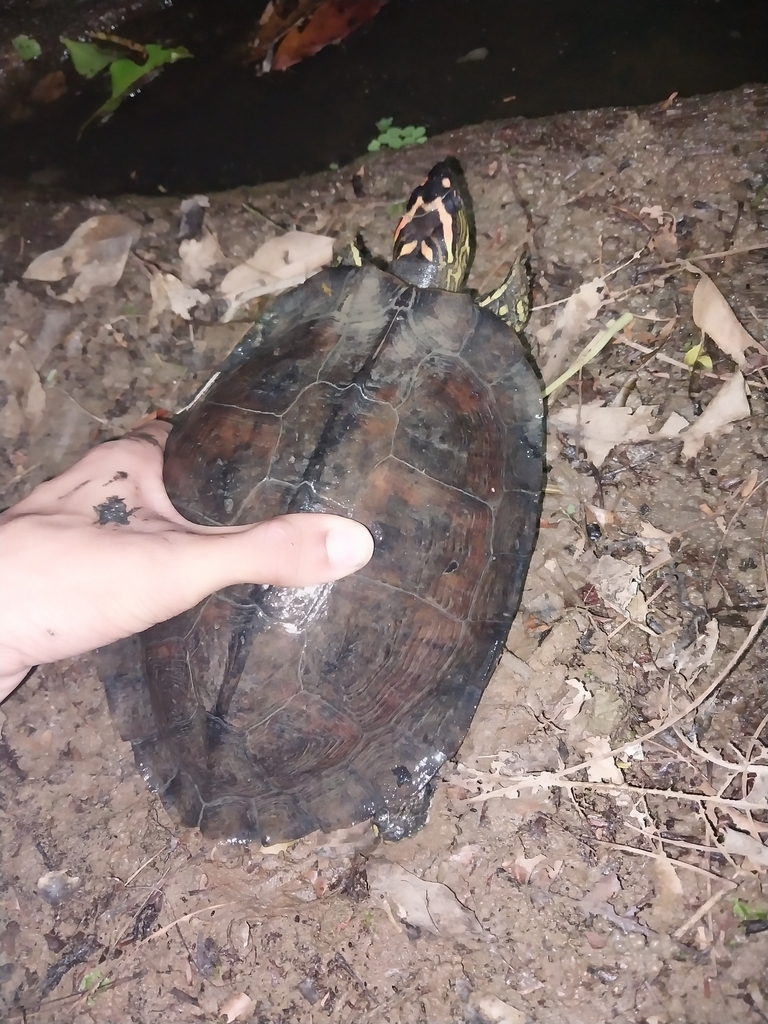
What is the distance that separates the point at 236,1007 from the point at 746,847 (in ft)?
6.40

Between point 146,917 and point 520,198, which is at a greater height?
point 520,198

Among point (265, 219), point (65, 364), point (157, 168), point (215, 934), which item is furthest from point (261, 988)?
point (157, 168)

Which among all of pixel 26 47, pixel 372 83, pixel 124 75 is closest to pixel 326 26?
pixel 372 83

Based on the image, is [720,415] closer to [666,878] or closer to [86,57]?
[666,878]

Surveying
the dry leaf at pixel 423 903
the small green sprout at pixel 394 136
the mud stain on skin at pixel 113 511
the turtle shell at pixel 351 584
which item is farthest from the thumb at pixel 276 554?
the small green sprout at pixel 394 136

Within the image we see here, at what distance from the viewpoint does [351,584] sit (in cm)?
207

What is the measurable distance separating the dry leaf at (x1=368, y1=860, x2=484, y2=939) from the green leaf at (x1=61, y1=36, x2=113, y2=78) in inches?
185

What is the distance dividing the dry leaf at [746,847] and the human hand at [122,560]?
165 cm

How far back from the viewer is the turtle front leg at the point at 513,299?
282 centimetres

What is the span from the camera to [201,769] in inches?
85.6

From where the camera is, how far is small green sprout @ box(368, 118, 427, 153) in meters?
3.61

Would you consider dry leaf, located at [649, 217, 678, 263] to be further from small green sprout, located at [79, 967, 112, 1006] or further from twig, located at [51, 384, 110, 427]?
small green sprout, located at [79, 967, 112, 1006]

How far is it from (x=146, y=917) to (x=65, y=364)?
102 inches

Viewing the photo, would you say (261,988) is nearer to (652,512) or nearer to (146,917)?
(146,917)
